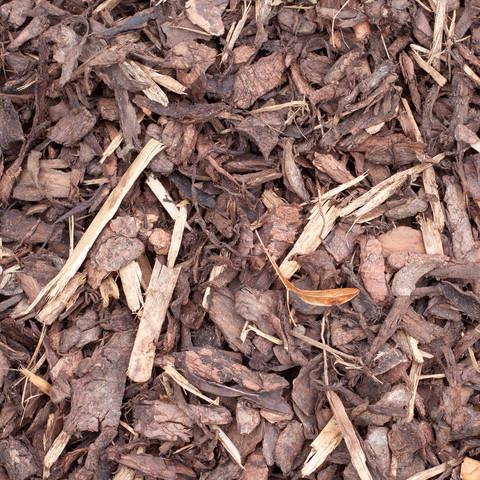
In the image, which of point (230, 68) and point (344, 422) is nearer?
point (344, 422)

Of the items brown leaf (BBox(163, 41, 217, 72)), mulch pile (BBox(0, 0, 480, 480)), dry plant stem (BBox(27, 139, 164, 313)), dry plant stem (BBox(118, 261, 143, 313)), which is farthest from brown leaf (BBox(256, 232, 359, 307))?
brown leaf (BBox(163, 41, 217, 72))

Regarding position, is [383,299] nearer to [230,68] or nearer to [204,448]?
[204,448]

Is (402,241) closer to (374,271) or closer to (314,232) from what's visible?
(374,271)

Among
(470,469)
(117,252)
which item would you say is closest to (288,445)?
(470,469)

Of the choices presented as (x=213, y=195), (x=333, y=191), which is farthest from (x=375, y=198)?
(x=213, y=195)

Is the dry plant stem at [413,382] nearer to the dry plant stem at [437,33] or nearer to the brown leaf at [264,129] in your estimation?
the brown leaf at [264,129]

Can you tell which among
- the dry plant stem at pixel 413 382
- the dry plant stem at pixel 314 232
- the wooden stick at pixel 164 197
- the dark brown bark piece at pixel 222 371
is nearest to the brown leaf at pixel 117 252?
the wooden stick at pixel 164 197
